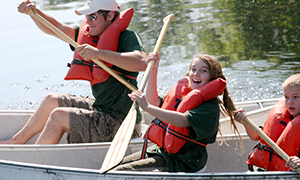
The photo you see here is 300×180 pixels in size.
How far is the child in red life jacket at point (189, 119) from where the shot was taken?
2172 mm

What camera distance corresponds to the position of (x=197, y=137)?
2.19 m

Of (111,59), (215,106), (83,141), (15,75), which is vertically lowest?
(15,75)

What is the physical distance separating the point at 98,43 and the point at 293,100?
1.46 metres

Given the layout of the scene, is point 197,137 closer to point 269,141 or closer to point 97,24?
point 269,141

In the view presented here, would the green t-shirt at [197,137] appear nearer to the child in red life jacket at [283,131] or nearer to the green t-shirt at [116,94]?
the child in red life jacket at [283,131]

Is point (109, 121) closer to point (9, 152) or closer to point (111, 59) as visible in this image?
point (111, 59)

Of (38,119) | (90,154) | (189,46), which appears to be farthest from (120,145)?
(189,46)

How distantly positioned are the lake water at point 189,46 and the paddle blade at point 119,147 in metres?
2.61

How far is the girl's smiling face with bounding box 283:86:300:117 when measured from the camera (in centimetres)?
227

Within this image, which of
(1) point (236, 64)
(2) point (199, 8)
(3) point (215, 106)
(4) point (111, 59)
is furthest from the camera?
(2) point (199, 8)

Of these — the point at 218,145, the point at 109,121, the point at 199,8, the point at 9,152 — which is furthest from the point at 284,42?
the point at 9,152

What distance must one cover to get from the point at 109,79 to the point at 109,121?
31 cm

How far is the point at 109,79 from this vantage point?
112 inches

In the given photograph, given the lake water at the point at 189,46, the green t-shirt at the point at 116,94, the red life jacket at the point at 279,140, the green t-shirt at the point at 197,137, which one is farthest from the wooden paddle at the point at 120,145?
the lake water at the point at 189,46
